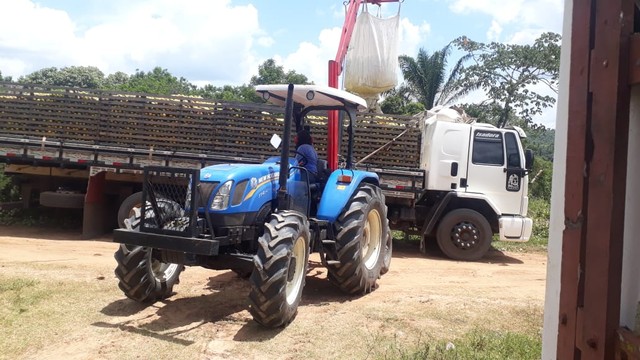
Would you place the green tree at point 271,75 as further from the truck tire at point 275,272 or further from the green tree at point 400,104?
the truck tire at point 275,272

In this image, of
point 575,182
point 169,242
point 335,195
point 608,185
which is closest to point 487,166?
point 335,195

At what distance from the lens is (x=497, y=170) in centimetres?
968

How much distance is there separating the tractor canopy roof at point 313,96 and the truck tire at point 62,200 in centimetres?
593

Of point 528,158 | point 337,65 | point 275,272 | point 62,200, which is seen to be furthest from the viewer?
point 62,200

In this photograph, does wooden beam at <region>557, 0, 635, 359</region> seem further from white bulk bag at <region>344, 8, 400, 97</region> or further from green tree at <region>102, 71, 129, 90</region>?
green tree at <region>102, 71, 129, 90</region>

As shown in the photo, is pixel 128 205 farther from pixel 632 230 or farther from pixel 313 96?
pixel 632 230

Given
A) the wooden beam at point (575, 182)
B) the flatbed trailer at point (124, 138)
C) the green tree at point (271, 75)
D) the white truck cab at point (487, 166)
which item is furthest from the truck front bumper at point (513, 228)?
the green tree at point (271, 75)

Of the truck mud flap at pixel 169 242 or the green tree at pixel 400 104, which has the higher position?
the green tree at pixel 400 104

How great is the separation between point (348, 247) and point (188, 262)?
183 centimetres

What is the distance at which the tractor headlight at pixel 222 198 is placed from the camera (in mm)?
5262

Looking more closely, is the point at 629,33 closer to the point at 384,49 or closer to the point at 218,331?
the point at 218,331

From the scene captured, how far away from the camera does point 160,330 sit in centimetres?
504

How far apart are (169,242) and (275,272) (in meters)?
0.99

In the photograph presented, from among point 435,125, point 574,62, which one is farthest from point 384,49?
point 574,62
